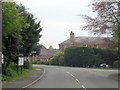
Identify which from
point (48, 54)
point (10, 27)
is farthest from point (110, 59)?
point (48, 54)

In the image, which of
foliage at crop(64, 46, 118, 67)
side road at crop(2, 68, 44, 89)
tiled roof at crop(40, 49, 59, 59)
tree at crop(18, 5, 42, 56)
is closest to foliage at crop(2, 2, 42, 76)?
tree at crop(18, 5, 42, 56)

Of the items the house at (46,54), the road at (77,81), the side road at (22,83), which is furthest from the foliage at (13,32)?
the house at (46,54)

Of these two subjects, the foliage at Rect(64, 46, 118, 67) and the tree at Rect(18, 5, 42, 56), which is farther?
the foliage at Rect(64, 46, 118, 67)

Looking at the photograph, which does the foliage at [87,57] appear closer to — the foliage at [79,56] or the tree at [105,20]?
the foliage at [79,56]

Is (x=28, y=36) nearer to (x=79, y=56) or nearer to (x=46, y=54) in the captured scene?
(x=79, y=56)

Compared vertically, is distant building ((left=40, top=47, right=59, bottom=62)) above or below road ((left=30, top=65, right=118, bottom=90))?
above

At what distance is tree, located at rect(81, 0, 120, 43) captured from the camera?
29002 mm

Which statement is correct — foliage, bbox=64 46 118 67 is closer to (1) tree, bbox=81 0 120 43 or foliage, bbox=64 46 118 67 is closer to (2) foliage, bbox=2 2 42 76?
A: (2) foliage, bbox=2 2 42 76

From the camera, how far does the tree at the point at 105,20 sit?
2900 cm

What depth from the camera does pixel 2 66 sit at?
88.0 ft

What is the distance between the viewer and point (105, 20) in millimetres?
29844

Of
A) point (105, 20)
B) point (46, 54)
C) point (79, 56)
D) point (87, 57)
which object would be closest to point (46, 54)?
point (46, 54)

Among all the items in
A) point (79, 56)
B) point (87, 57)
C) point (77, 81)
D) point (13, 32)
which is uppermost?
point (13, 32)

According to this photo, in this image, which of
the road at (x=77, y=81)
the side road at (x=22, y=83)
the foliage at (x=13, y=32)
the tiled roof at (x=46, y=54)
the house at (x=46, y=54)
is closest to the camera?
the side road at (x=22, y=83)
